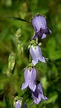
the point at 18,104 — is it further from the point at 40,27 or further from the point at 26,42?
the point at 26,42

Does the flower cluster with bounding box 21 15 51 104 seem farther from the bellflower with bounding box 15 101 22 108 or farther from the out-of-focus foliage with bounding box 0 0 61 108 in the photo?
the out-of-focus foliage with bounding box 0 0 61 108

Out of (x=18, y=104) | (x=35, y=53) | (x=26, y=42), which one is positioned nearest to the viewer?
(x=35, y=53)

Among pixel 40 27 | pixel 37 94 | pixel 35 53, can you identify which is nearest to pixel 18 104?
pixel 37 94

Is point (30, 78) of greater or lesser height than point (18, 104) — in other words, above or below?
above

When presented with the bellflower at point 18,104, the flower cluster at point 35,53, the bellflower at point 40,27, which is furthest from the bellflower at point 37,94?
the bellflower at point 40,27

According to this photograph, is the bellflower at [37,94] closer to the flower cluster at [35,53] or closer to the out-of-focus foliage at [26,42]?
the flower cluster at [35,53]

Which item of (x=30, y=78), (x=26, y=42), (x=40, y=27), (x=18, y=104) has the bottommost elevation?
(x=18, y=104)

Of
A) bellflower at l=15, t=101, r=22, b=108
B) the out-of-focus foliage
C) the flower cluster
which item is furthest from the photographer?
the out-of-focus foliage

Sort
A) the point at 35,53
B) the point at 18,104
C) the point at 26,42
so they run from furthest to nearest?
1. the point at 26,42
2. the point at 18,104
3. the point at 35,53

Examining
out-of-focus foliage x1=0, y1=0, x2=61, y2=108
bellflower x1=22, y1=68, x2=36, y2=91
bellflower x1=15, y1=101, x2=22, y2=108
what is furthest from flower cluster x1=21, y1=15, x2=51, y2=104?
out-of-focus foliage x1=0, y1=0, x2=61, y2=108
